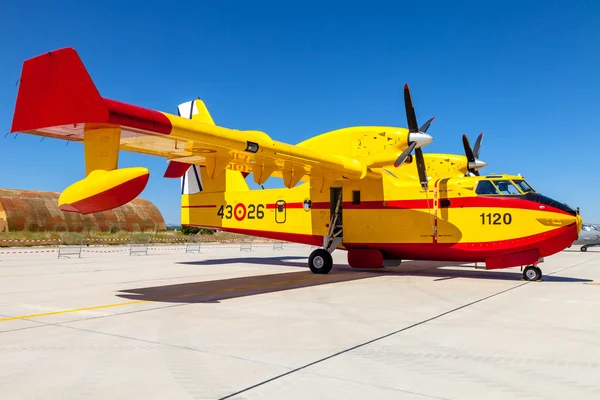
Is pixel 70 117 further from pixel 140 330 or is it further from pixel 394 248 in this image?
pixel 394 248

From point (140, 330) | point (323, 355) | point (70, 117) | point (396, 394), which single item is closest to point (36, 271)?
point (70, 117)

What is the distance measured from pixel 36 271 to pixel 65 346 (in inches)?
500

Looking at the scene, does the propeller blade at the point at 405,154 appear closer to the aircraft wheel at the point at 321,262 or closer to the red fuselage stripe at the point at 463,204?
the red fuselage stripe at the point at 463,204

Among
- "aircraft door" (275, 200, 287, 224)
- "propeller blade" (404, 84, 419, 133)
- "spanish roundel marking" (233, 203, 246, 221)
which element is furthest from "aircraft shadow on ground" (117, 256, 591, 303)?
"propeller blade" (404, 84, 419, 133)

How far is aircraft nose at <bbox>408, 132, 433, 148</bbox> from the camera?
46.2 ft

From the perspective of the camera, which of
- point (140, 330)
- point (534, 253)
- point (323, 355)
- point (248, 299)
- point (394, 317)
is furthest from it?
point (534, 253)

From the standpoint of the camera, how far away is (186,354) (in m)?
5.91

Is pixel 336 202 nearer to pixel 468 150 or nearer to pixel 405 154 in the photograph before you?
pixel 405 154

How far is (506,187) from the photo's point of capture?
A: 14648 mm

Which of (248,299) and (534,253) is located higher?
(534,253)

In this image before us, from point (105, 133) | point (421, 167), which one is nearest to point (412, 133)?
point (421, 167)

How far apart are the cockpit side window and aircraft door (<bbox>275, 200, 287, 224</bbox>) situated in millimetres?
7204

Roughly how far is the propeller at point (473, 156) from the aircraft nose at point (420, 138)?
3.90 meters

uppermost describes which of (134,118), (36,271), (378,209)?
(134,118)
